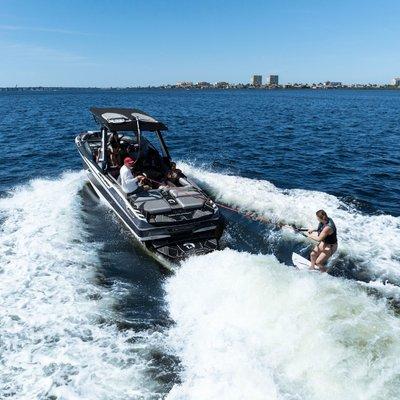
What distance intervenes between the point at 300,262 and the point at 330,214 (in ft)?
14.7

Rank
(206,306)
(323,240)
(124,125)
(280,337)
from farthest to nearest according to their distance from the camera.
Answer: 1. (124,125)
2. (323,240)
3. (206,306)
4. (280,337)

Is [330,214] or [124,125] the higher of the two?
[124,125]

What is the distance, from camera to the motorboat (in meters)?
10.6

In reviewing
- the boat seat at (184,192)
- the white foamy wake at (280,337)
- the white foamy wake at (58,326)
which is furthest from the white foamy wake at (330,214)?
the white foamy wake at (58,326)

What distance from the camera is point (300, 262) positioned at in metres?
9.97

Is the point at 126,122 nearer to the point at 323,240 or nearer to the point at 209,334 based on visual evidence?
the point at 323,240

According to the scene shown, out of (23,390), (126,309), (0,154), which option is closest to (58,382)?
(23,390)

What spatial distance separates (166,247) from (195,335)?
3.39 metres

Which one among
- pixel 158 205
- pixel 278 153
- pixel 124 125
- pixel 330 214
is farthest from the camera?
pixel 278 153

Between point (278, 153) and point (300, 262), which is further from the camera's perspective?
point (278, 153)

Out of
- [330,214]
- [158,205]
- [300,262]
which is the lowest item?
[330,214]

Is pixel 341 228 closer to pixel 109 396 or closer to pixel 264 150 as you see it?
pixel 109 396

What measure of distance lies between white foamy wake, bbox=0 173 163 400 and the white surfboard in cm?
453

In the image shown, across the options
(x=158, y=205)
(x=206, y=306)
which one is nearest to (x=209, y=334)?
(x=206, y=306)
